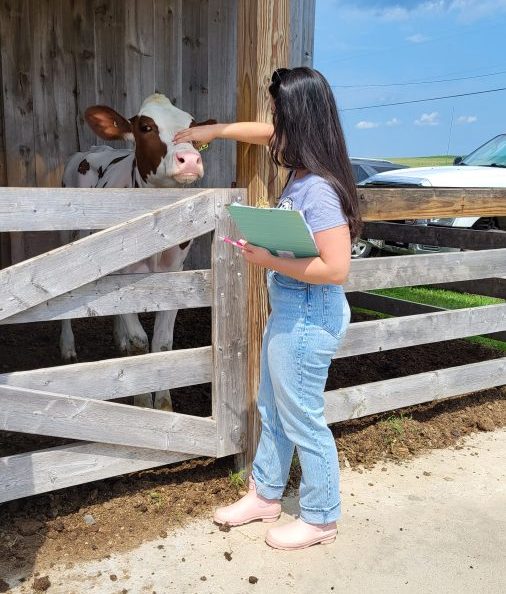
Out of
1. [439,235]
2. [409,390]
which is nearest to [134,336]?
[409,390]

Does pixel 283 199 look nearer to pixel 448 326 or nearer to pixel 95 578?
pixel 95 578

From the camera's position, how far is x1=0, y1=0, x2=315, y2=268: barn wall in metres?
5.96

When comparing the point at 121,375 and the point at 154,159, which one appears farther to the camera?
the point at 154,159

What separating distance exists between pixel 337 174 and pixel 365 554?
5.49 feet

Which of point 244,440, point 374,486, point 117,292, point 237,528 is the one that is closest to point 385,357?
point 374,486

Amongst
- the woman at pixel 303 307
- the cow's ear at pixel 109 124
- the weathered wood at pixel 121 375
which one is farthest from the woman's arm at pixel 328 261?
the cow's ear at pixel 109 124

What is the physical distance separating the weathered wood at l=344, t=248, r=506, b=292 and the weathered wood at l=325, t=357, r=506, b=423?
23.1 inches

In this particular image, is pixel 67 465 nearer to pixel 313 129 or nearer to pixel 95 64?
pixel 313 129

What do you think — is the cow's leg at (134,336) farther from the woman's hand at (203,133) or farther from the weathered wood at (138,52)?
the weathered wood at (138,52)

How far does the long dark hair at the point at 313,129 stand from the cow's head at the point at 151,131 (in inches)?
59.9

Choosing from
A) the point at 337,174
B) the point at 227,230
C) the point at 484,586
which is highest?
the point at 337,174

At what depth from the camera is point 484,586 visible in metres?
2.76

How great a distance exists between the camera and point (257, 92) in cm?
306

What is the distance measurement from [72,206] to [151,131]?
1.63 m
